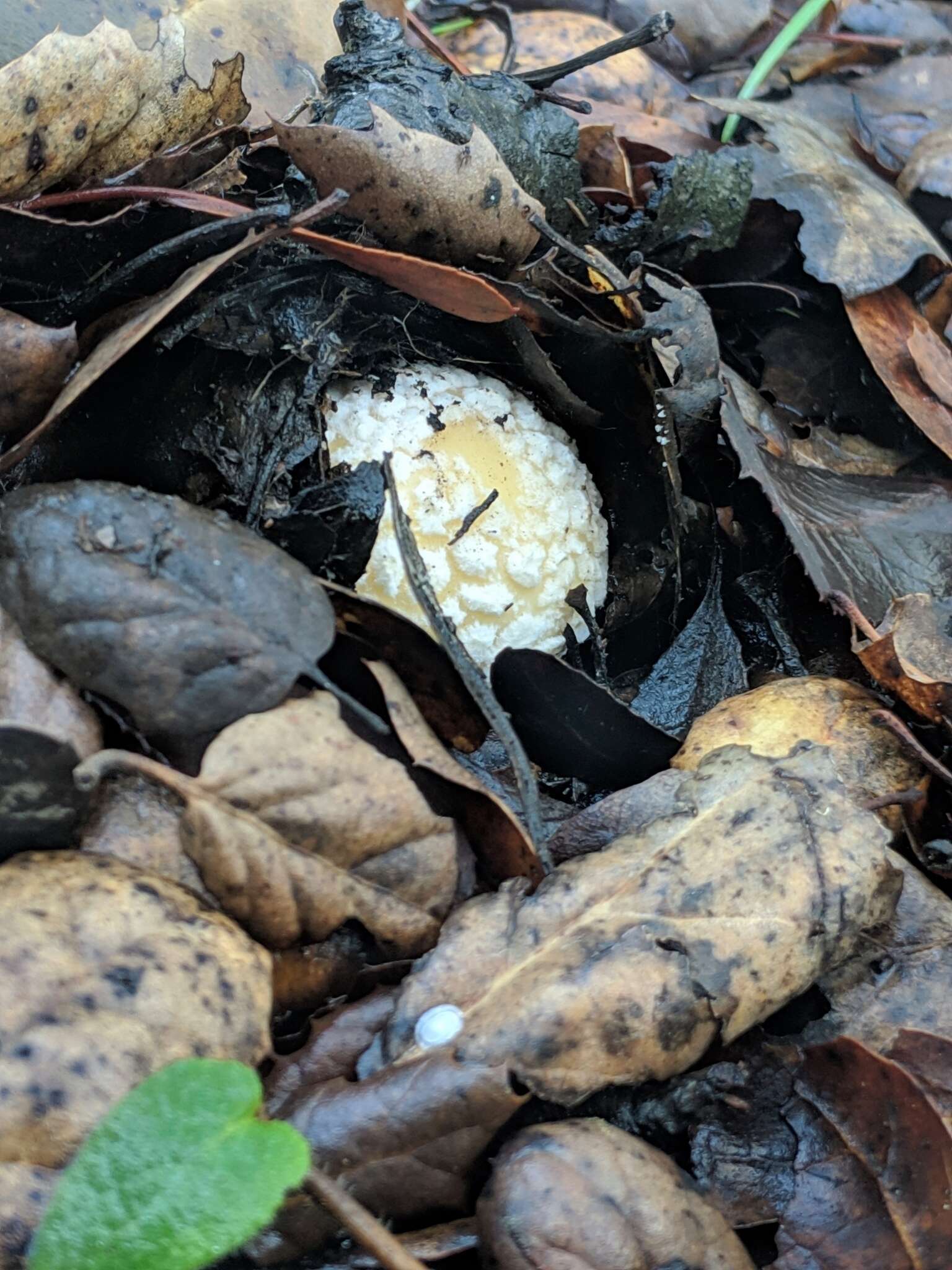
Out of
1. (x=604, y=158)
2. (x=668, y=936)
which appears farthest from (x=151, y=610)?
(x=604, y=158)

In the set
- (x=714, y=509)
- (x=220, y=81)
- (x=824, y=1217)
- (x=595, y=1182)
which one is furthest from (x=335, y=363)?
(x=824, y=1217)

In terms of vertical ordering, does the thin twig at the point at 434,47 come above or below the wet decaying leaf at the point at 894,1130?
above

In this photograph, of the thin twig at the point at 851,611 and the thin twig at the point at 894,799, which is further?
the thin twig at the point at 851,611

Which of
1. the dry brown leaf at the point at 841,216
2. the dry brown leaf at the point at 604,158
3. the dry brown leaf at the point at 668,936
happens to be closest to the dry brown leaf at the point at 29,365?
the dry brown leaf at the point at 668,936

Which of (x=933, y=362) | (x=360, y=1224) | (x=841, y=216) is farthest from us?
(x=841, y=216)

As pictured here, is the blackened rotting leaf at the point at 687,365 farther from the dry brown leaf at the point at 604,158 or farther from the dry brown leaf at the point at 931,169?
the dry brown leaf at the point at 931,169

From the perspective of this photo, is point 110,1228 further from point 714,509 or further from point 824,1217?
point 714,509

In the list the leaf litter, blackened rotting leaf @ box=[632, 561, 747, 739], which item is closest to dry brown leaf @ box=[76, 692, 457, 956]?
the leaf litter

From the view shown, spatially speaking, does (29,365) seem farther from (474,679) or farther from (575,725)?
(575,725)
